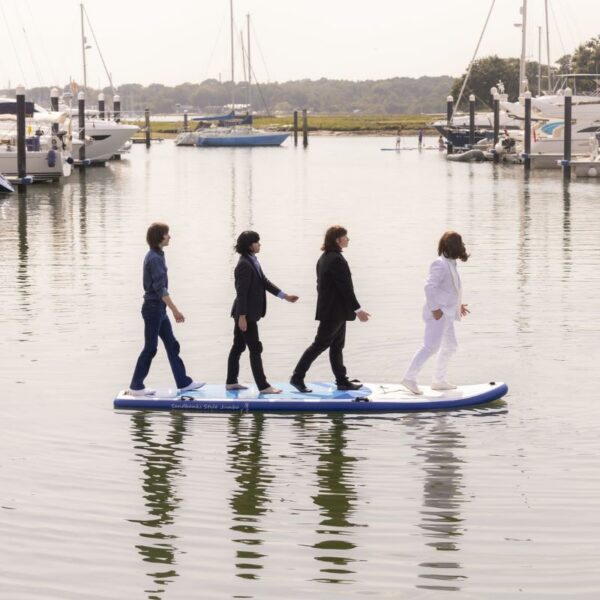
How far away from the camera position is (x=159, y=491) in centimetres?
1084

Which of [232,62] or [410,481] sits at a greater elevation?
[232,62]

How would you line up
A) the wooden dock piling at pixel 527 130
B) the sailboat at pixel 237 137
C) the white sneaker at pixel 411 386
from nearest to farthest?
1. the white sneaker at pixel 411 386
2. the wooden dock piling at pixel 527 130
3. the sailboat at pixel 237 137

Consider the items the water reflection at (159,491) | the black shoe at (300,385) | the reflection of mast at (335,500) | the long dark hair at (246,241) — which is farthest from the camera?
the black shoe at (300,385)

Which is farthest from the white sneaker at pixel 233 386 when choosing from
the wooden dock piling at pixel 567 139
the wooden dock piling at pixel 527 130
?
the wooden dock piling at pixel 527 130

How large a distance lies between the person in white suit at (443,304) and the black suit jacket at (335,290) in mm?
707

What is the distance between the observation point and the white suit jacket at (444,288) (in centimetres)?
1310

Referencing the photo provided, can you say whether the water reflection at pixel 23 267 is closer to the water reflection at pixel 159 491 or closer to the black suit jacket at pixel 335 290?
the water reflection at pixel 159 491

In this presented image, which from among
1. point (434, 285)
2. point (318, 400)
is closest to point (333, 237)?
point (434, 285)

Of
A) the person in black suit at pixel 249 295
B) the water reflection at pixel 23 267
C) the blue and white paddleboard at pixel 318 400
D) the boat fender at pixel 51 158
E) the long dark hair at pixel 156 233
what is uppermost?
the boat fender at pixel 51 158

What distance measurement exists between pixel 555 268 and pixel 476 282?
253 centimetres

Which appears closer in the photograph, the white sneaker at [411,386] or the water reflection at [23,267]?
the white sneaker at [411,386]

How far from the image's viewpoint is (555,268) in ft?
82.1

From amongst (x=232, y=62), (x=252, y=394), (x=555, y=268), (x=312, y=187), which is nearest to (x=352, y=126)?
(x=232, y=62)

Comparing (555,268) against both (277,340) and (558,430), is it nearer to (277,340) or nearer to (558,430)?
(277,340)
